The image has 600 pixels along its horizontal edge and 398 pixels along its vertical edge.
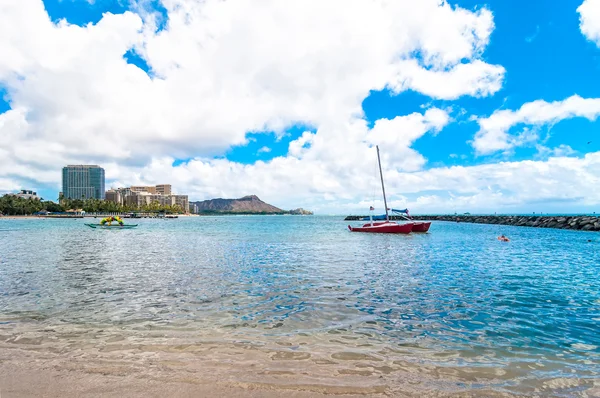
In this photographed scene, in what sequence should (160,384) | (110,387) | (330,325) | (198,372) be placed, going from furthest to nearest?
(330,325), (198,372), (160,384), (110,387)

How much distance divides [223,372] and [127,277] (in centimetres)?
1442

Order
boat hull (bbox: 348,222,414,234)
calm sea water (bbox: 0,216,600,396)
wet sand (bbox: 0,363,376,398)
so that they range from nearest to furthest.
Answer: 1. wet sand (bbox: 0,363,376,398)
2. calm sea water (bbox: 0,216,600,396)
3. boat hull (bbox: 348,222,414,234)

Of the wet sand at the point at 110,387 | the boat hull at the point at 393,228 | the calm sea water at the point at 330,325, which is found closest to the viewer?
the wet sand at the point at 110,387

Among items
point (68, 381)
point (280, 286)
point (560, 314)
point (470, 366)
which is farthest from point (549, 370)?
point (280, 286)

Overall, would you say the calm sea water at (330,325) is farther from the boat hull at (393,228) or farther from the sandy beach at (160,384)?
the boat hull at (393,228)

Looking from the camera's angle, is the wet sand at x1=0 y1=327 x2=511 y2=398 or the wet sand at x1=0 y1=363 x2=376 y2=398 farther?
the wet sand at x1=0 y1=327 x2=511 y2=398

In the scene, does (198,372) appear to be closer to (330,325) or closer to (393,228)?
(330,325)

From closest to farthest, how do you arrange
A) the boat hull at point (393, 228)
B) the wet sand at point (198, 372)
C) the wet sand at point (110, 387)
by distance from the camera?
the wet sand at point (110, 387) → the wet sand at point (198, 372) → the boat hull at point (393, 228)

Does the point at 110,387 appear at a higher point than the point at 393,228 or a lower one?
lower

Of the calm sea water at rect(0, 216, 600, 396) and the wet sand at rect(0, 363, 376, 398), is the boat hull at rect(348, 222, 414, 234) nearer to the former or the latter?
the calm sea water at rect(0, 216, 600, 396)

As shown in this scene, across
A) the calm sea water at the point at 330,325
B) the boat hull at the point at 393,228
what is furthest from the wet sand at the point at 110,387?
the boat hull at the point at 393,228

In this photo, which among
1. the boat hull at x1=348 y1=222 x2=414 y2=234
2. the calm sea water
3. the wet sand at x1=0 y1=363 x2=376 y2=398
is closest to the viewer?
the wet sand at x1=0 y1=363 x2=376 y2=398

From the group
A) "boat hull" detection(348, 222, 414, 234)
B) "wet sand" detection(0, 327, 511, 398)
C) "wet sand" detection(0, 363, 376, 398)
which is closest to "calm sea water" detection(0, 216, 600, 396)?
"wet sand" detection(0, 327, 511, 398)

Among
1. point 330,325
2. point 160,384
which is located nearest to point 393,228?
point 330,325
